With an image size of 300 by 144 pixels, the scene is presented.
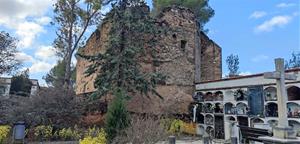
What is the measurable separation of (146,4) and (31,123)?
314 inches

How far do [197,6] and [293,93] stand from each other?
13443mm

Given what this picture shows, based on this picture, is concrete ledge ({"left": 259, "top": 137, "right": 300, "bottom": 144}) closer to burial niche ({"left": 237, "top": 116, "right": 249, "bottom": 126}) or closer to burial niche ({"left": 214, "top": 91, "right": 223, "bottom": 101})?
burial niche ({"left": 237, "top": 116, "right": 249, "bottom": 126})

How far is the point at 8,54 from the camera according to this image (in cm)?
1430

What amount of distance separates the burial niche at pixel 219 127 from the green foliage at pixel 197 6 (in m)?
A: 10.7

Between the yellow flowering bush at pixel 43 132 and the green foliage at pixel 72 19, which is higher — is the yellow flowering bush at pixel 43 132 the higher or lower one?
the lower one

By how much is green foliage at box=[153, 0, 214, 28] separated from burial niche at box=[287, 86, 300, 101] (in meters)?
12.4

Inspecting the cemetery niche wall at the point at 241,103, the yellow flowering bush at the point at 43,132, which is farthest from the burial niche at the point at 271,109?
the yellow flowering bush at the point at 43,132

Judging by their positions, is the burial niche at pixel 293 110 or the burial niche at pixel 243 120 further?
the burial niche at pixel 243 120

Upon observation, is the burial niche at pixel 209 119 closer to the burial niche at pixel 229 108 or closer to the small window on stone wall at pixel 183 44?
the burial niche at pixel 229 108

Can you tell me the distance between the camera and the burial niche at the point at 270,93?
937 centimetres

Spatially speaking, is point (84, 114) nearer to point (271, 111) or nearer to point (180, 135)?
point (180, 135)

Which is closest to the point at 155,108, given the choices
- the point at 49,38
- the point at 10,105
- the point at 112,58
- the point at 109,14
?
the point at 112,58

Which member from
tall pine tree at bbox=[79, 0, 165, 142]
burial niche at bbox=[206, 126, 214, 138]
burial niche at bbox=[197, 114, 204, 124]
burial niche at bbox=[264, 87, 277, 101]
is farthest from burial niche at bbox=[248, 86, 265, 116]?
tall pine tree at bbox=[79, 0, 165, 142]

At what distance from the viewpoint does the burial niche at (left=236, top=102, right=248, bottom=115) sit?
34.1ft
